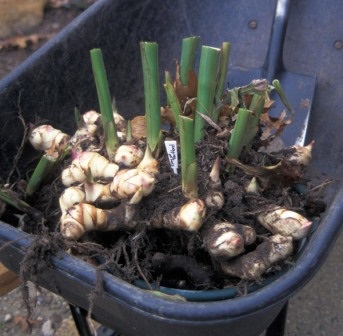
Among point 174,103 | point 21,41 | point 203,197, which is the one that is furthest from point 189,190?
point 21,41

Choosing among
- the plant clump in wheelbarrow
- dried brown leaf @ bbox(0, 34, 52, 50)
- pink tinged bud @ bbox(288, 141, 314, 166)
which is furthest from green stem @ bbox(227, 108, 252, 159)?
dried brown leaf @ bbox(0, 34, 52, 50)

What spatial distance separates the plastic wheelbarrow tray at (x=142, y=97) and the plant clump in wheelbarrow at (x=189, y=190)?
6 cm

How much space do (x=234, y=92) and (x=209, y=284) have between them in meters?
0.29

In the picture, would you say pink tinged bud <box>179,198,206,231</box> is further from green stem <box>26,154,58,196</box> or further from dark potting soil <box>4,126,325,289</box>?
green stem <box>26,154,58,196</box>

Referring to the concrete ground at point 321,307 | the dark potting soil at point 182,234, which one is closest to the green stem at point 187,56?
the dark potting soil at point 182,234

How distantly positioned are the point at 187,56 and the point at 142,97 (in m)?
0.40

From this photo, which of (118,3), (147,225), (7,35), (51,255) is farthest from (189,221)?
(7,35)

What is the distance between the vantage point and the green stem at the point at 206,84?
2.60 ft

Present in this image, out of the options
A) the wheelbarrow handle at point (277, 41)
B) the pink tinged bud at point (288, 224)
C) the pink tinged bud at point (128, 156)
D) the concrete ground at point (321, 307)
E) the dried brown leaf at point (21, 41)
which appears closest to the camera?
the pink tinged bud at point (288, 224)

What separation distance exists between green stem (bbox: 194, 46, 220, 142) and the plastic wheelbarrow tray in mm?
229

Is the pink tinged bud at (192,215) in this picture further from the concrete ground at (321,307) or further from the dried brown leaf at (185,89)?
the concrete ground at (321,307)

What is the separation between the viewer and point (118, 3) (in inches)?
47.6

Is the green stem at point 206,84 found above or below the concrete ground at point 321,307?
above

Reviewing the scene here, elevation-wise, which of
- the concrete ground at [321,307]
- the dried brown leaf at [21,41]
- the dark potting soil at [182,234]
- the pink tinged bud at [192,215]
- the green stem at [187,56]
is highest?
the green stem at [187,56]
